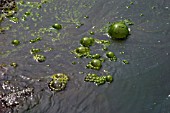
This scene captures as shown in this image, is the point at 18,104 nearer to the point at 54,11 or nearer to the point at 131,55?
the point at 131,55

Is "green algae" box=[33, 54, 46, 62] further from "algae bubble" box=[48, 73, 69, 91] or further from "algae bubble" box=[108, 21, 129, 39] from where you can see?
"algae bubble" box=[108, 21, 129, 39]

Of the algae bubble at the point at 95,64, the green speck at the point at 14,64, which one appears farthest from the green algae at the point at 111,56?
the green speck at the point at 14,64

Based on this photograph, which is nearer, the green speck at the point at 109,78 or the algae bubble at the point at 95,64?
the green speck at the point at 109,78

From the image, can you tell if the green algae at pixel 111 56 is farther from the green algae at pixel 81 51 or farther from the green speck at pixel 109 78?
the green speck at pixel 109 78

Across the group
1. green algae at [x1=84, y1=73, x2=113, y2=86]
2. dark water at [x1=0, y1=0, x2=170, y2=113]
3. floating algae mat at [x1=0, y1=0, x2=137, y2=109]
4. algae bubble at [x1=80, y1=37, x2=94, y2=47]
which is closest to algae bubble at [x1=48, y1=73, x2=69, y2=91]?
floating algae mat at [x1=0, y1=0, x2=137, y2=109]

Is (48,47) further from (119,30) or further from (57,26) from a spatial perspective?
(119,30)
